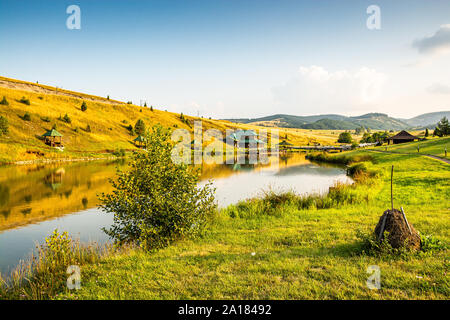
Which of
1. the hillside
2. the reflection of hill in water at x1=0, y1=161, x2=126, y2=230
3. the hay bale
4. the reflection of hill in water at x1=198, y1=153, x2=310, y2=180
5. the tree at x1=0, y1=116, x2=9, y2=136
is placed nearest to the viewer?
the hay bale

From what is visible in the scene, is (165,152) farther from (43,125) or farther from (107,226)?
(43,125)

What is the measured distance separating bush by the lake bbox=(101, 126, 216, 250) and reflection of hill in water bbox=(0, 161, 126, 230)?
10.1 metres

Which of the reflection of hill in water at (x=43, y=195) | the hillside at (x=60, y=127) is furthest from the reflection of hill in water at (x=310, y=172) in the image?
the hillside at (x=60, y=127)

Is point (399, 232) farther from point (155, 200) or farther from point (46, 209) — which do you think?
point (46, 209)

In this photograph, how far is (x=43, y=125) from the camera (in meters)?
61.8

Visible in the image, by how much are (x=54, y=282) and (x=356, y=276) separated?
317 inches

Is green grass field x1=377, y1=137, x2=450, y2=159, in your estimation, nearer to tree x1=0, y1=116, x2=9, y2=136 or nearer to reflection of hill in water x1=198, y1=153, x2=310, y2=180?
reflection of hill in water x1=198, y1=153, x2=310, y2=180

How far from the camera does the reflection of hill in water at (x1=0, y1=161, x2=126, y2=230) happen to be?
53.2 ft

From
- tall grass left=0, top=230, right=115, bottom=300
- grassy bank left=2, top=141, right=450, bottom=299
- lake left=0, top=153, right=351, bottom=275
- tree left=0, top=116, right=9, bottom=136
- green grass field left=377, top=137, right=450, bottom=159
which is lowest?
lake left=0, top=153, right=351, bottom=275

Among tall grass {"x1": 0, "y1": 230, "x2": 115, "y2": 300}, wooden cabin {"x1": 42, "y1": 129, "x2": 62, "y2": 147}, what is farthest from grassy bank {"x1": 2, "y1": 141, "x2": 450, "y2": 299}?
wooden cabin {"x1": 42, "y1": 129, "x2": 62, "y2": 147}

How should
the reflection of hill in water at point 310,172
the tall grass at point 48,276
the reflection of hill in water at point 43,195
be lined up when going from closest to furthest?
the tall grass at point 48,276
the reflection of hill in water at point 43,195
the reflection of hill in water at point 310,172

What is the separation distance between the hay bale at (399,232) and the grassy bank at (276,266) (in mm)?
389

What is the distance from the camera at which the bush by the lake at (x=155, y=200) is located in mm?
8906

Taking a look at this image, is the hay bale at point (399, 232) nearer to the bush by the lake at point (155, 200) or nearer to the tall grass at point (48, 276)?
the bush by the lake at point (155, 200)
